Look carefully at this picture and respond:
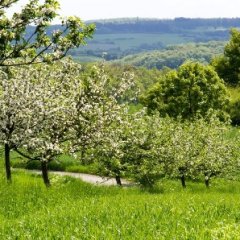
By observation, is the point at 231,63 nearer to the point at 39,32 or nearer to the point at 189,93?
the point at 189,93

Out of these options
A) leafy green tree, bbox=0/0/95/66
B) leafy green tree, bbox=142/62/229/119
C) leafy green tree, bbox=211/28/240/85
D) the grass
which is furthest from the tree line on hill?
leafy green tree, bbox=211/28/240/85

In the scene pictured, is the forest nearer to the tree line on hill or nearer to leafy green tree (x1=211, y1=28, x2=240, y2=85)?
the tree line on hill

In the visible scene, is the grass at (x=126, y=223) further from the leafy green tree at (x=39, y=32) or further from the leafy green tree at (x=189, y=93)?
the leafy green tree at (x=189, y=93)

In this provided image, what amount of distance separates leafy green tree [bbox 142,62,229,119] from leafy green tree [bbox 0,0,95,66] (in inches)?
1626

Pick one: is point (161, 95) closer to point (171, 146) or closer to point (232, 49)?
point (232, 49)

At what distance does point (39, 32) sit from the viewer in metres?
13.1

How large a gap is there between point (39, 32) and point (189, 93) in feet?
145

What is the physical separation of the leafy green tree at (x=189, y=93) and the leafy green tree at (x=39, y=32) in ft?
136

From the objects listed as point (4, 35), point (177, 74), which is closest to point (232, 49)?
point (177, 74)

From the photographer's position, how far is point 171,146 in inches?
1168

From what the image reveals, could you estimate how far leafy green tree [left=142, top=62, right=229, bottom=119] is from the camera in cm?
5581

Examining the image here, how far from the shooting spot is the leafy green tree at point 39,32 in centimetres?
1273

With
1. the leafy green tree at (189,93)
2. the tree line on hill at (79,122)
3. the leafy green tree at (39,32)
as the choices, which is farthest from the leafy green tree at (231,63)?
the leafy green tree at (39,32)

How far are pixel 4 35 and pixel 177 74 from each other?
4729 centimetres
